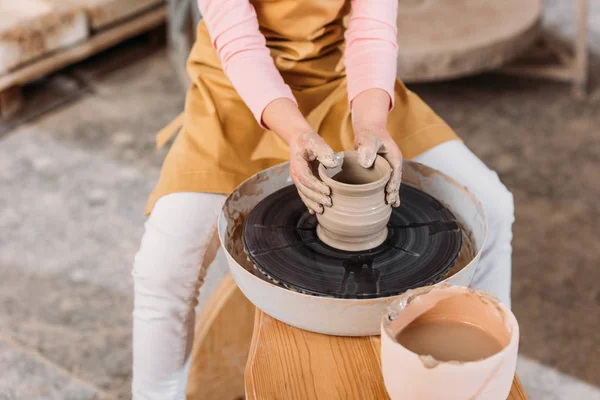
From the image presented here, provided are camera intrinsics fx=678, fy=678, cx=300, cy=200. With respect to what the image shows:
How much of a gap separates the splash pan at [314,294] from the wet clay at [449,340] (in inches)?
2.2

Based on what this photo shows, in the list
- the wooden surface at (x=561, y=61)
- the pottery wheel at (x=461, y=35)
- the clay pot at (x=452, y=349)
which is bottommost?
the wooden surface at (x=561, y=61)

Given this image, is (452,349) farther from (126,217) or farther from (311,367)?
(126,217)

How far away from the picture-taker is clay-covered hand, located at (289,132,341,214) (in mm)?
928

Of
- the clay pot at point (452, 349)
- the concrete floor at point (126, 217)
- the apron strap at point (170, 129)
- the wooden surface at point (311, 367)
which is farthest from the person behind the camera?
the concrete floor at point (126, 217)

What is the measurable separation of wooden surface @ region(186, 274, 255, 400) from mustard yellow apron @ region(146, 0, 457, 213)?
0.29 m

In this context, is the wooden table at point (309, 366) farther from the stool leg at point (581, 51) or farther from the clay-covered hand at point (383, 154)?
the stool leg at point (581, 51)

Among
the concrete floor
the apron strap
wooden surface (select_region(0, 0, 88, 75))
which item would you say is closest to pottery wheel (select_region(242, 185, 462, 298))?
the apron strap

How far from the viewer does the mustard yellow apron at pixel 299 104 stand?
46.0 inches

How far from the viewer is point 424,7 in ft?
8.87

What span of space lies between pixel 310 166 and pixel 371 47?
32cm

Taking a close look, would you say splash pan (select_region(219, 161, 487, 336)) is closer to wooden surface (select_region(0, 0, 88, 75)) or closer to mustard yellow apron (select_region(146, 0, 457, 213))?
mustard yellow apron (select_region(146, 0, 457, 213))

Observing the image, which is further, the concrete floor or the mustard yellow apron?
the concrete floor

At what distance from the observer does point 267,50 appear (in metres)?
1.20

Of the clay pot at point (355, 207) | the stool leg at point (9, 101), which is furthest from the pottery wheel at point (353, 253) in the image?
the stool leg at point (9, 101)
